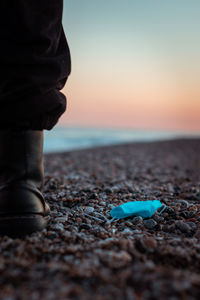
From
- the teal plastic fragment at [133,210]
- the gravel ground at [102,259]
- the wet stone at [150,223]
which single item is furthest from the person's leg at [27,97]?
the wet stone at [150,223]

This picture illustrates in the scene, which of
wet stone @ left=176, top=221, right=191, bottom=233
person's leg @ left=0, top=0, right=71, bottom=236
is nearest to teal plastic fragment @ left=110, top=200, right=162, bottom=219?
wet stone @ left=176, top=221, right=191, bottom=233

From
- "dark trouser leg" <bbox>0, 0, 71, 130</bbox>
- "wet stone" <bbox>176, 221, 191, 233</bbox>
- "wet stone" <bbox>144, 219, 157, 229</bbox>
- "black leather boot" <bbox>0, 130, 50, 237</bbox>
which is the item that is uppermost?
"dark trouser leg" <bbox>0, 0, 71, 130</bbox>

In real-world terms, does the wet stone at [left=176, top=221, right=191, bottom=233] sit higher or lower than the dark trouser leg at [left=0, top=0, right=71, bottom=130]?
lower

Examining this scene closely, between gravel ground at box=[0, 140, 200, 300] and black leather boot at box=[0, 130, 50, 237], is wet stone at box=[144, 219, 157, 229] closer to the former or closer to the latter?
gravel ground at box=[0, 140, 200, 300]

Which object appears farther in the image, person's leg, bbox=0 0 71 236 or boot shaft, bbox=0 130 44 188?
boot shaft, bbox=0 130 44 188

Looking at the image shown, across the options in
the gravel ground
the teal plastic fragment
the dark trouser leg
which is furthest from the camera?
the teal plastic fragment

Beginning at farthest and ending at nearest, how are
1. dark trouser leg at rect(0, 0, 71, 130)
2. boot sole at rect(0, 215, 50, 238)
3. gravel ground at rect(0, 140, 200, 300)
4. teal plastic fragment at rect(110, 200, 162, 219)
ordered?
teal plastic fragment at rect(110, 200, 162, 219)
boot sole at rect(0, 215, 50, 238)
dark trouser leg at rect(0, 0, 71, 130)
gravel ground at rect(0, 140, 200, 300)

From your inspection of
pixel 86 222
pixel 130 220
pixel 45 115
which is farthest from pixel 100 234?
pixel 45 115

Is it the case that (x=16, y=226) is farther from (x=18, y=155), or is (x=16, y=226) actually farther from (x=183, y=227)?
(x=183, y=227)

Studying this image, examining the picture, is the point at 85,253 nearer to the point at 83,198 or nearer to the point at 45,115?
the point at 45,115
